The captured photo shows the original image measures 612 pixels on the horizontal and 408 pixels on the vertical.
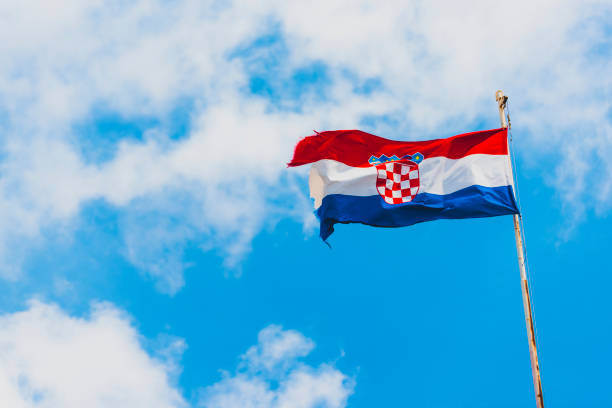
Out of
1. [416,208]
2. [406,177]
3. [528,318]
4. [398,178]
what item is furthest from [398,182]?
[528,318]

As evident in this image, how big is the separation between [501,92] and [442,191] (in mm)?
3607

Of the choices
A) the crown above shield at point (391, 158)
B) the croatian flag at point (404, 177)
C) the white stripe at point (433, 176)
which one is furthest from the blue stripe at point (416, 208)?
the crown above shield at point (391, 158)

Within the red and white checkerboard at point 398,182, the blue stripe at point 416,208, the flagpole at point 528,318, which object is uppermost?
the red and white checkerboard at point 398,182

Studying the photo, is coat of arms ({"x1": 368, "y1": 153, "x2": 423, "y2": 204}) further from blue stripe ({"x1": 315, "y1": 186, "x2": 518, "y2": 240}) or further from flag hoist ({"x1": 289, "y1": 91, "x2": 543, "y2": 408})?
blue stripe ({"x1": 315, "y1": 186, "x2": 518, "y2": 240})

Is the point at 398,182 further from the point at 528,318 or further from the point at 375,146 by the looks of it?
the point at 528,318

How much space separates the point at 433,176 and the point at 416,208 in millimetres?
1222

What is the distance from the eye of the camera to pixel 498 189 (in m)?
20.2

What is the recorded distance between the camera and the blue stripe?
20.1 meters

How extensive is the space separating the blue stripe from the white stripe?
215 mm

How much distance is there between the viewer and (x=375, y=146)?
22.9 m

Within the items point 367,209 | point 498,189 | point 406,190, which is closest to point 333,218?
point 367,209

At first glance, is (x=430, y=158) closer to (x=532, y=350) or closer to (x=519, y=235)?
(x=519, y=235)

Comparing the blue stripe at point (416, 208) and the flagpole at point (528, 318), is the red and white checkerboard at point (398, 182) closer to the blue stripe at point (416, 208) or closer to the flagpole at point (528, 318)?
the blue stripe at point (416, 208)

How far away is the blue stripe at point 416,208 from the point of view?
20.1 meters
